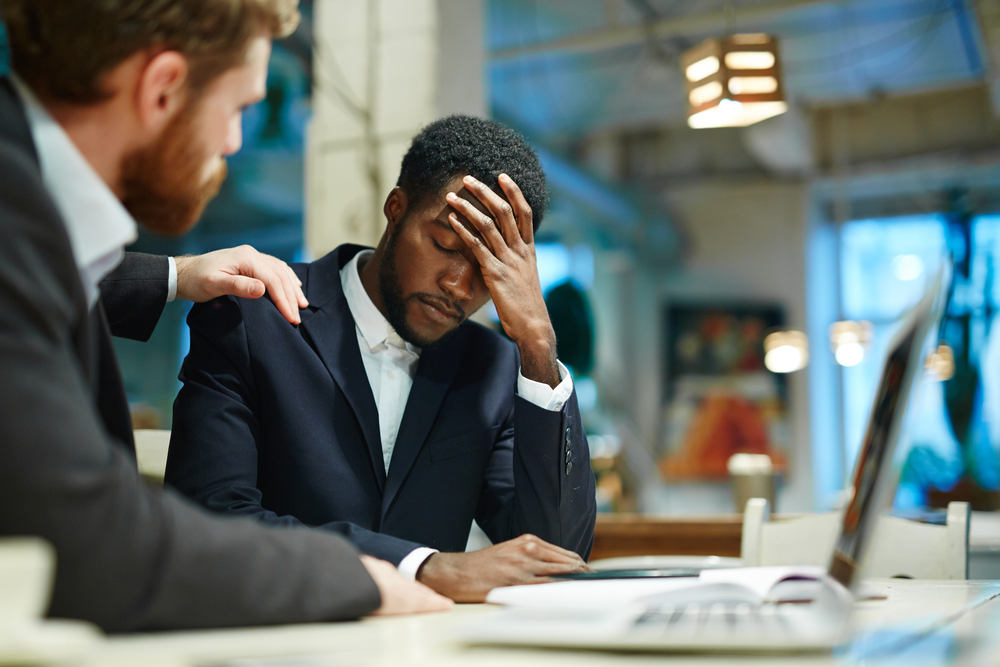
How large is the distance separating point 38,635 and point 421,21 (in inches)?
150

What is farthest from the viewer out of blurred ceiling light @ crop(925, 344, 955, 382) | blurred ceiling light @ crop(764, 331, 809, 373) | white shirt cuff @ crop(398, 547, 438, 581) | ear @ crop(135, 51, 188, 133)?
blurred ceiling light @ crop(764, 331, 809, 373)

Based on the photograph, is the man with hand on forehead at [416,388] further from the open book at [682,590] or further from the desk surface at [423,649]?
the desk surface at [423,649]

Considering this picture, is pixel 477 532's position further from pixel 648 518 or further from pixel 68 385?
pixel 648 518

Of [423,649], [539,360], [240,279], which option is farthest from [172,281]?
[423,649]

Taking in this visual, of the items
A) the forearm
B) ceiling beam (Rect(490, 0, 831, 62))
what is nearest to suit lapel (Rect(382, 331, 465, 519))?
the forearm

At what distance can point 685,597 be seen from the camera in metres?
0.83

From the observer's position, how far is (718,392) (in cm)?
1030

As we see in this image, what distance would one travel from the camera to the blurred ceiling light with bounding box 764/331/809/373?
9.14 m

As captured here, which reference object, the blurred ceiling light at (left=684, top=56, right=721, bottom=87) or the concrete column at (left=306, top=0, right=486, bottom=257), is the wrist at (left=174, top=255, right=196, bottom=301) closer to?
the concrete column at (left=306, top=0, right=486, bottom=257)

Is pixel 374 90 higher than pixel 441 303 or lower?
higher

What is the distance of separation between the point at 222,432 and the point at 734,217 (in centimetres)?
985

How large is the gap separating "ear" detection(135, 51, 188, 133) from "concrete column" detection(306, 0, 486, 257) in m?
3.09

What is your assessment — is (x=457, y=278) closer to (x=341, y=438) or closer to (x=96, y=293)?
(x=341, y=438)

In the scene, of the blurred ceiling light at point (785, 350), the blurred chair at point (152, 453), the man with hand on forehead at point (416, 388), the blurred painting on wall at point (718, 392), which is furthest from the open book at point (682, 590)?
the blurred painting on wall at point (718, 392)
